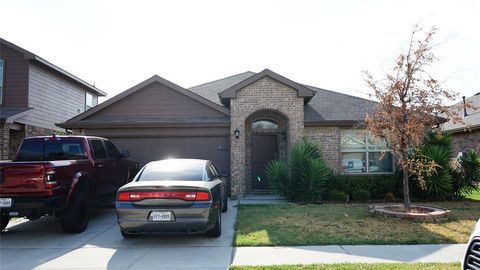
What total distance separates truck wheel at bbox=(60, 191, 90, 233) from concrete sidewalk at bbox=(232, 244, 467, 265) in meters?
3.70

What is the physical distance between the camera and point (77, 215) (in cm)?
784

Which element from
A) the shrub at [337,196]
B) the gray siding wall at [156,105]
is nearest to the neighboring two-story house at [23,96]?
the gray siding wall at [156,105]

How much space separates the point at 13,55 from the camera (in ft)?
50.2

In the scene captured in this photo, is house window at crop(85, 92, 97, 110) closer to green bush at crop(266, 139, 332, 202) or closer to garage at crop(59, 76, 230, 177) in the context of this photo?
garage at crop(59, 76, 230, 177)

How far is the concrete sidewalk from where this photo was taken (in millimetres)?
5664

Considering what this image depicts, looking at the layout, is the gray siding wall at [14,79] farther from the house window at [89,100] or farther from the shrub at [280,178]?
the shrub at [280,178]

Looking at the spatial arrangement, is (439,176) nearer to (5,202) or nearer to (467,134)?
(5,202)

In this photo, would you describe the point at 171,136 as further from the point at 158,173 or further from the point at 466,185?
the point at 466,185

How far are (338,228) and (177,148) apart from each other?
7.12 m

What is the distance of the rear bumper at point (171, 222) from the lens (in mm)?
6301

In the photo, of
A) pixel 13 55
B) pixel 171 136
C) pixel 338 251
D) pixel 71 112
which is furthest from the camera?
pixel 71 112

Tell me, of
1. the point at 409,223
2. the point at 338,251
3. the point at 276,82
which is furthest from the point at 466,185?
the point at 338,251

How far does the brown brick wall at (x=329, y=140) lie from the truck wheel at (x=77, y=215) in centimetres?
811

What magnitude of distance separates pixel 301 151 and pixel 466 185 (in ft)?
18.7
